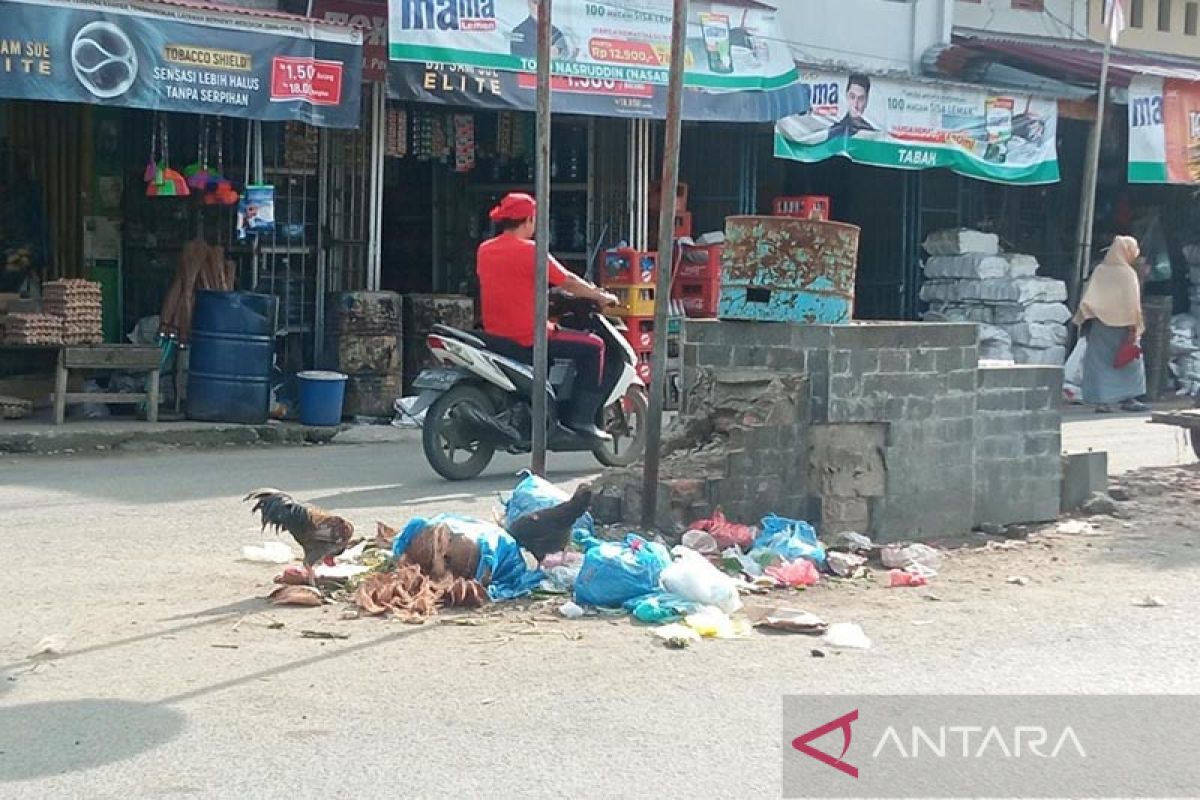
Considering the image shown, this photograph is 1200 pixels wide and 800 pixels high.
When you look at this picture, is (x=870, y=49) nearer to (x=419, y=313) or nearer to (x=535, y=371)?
(x=419, y=313)

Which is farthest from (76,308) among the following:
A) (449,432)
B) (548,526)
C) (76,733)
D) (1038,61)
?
(1038,61)

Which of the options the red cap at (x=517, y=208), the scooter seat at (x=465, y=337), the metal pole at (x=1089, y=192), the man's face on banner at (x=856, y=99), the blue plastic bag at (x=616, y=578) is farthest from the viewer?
the metal pole at (x=1089, y=192)

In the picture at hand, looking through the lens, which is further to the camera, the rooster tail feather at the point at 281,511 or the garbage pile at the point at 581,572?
the rooster tail feather at the point at 281,511

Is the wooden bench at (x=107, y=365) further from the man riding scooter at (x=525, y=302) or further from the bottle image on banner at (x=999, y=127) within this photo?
the bottle image on banner at (x=999, y=127)

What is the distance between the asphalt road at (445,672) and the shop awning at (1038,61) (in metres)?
13.0

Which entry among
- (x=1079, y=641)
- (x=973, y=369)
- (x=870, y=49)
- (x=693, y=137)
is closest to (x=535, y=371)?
(x=973, y=369)

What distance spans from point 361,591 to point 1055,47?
19.7 meters

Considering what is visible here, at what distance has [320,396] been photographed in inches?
540

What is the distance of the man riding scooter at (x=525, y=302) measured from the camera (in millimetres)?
10023

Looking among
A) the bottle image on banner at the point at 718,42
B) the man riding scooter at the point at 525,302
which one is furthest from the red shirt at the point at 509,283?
the bottle image on banner at the point at 718,42

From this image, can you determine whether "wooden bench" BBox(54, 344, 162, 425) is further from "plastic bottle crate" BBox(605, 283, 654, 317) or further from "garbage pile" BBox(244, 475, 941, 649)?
"garbage pile" BBox(244, 475, 941, 649)

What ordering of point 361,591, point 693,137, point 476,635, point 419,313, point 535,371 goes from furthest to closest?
1. point 693,137
2. point 419,313
3. point 535,371
4. point 361,591
5. point 476,635

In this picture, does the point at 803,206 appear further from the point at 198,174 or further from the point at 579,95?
the point at 198,174

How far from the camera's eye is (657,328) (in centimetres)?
796
